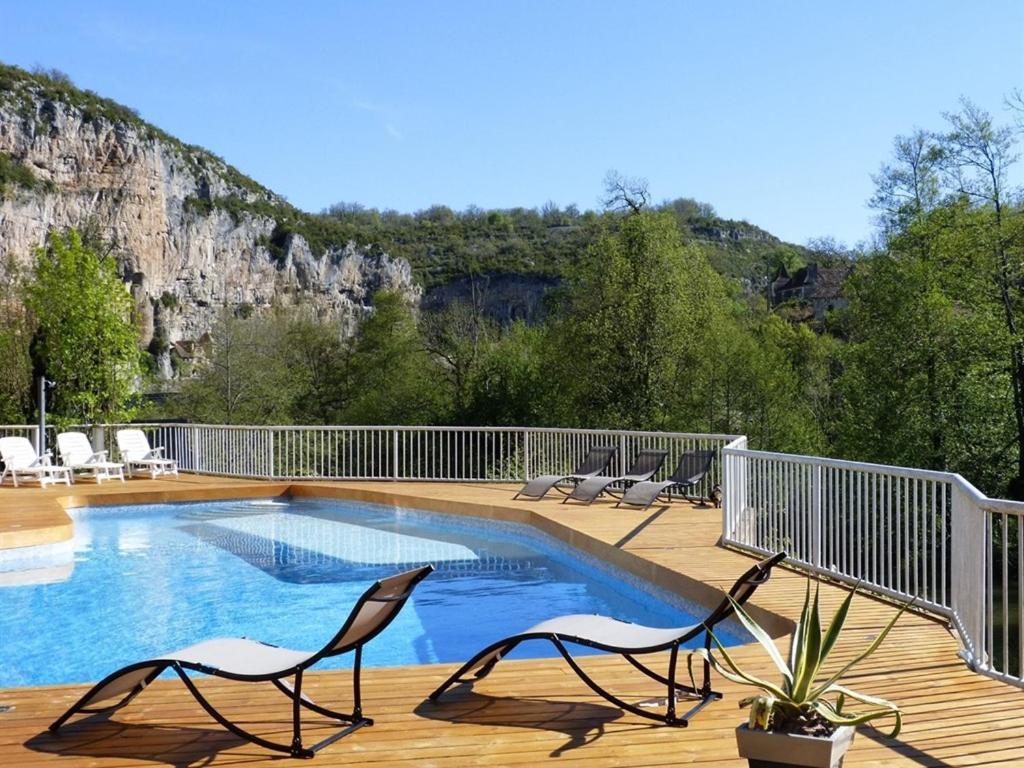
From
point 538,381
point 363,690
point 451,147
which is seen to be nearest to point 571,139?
point 451,147

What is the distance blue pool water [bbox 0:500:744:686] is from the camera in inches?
252

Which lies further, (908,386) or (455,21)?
(908,386)

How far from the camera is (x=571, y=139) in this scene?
30.9 meters

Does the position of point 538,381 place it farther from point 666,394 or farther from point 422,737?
point 422,737

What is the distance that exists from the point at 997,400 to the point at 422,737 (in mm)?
23714

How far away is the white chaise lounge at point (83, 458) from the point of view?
13.7 meters

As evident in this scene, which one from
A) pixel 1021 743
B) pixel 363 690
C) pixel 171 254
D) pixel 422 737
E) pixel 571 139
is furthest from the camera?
pixel 171 254

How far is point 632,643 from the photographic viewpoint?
3.70 meters

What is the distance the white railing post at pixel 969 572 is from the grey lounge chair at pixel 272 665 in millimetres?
2445

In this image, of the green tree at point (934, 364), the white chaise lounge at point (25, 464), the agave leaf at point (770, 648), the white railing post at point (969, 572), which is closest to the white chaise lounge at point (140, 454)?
the white chaise lounge at point (25, 464)

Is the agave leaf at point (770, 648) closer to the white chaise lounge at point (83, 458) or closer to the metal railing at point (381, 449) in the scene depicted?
the metal railing at point (381, 449)

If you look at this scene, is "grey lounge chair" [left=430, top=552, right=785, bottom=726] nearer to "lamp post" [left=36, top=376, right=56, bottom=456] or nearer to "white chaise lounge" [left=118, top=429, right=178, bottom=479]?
"white chaise lounge" [left=118, top=429, right=178, bottom=479]

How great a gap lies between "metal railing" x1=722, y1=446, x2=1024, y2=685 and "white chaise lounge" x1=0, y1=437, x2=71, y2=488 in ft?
32.5

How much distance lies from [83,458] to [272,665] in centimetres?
1195
